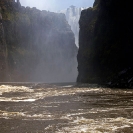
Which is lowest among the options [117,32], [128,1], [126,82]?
[126,82]

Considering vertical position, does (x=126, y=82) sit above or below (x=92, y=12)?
below

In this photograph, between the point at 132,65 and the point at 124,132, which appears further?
the point at 132,65

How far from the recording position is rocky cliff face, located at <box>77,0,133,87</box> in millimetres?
68812

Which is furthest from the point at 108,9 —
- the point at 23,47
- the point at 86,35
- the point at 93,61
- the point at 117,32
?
the point at 23,47

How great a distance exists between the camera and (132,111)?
21.0 m

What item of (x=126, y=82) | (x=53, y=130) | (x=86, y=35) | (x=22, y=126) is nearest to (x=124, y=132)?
(x=53, y=130)

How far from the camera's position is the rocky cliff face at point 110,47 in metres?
68.8

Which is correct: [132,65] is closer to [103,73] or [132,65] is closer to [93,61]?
[103,73]

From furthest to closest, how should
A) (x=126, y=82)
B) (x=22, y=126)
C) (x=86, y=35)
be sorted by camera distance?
(x=86, y=35) < (x=126, y=82) < (x=22, y=126)

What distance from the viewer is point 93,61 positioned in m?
92.0

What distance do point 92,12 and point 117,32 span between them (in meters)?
38.7

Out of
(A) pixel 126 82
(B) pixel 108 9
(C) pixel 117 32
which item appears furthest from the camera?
(B) pixel 108 9

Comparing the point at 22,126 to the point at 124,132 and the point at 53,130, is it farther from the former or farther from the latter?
the point at 124,132

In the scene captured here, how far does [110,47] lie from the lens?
7962 centimetres
